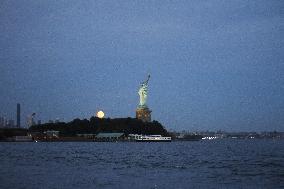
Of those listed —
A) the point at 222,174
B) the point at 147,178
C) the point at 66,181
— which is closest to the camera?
the point at 66,181

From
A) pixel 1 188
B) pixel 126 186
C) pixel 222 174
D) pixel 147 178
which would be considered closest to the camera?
pixel 1 188

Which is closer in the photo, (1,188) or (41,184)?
(1,188)

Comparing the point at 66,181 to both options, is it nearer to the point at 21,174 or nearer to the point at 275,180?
the point at 21,174

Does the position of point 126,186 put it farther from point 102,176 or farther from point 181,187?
point 102,176

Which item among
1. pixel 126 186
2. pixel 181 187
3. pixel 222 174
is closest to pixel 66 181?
pixel 126 186

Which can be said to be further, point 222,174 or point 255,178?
point 222,174

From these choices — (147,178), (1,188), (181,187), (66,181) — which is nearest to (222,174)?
(147,178)

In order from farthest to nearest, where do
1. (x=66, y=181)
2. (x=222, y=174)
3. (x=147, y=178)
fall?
(x=222, y=174)
(x=147, y=178)
(x=66, y=181)

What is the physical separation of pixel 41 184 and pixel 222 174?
16899 millimetres

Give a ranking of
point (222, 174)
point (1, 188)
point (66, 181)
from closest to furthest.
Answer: point (1, 188)
point (66, 181)
point (222, 174)

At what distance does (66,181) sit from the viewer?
3756 cm

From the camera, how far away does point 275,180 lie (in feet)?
131

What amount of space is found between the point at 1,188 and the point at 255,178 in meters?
19.5

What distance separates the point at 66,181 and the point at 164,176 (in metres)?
9.02
